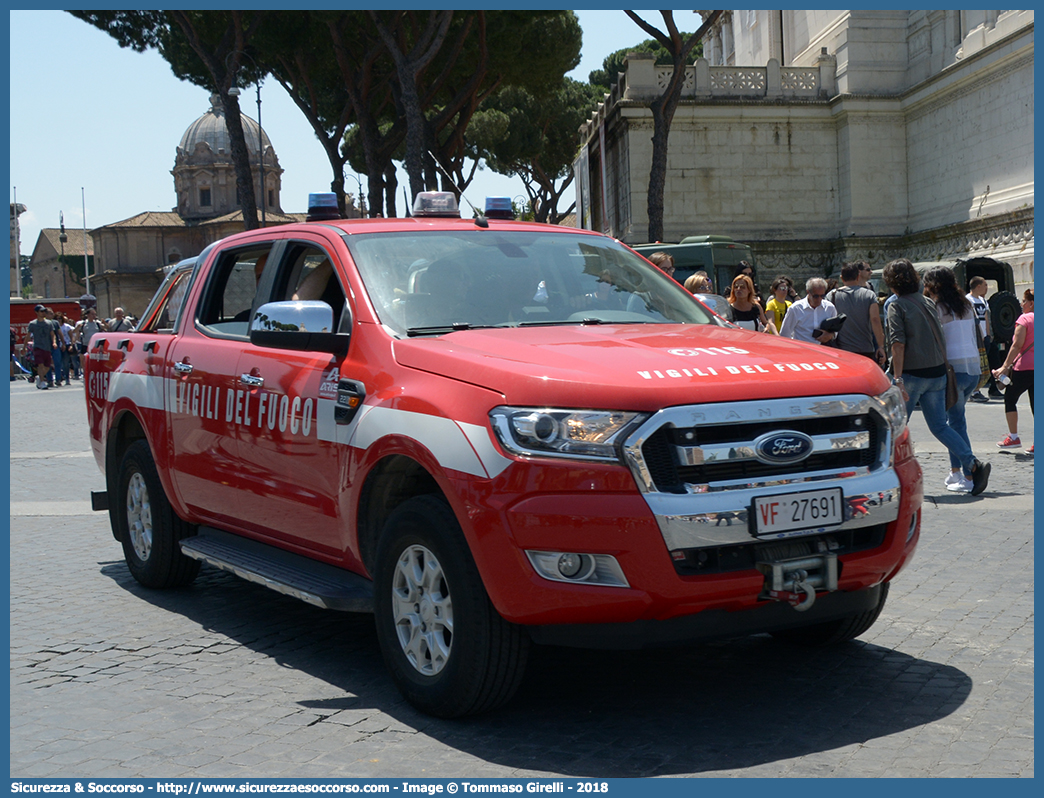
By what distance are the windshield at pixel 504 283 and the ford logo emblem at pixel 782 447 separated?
1185mm

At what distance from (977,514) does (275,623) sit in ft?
16.2

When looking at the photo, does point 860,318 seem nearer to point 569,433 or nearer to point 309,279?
point 309,279

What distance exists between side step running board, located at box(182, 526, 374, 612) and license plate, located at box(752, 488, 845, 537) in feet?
4.92

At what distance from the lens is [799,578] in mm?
3869

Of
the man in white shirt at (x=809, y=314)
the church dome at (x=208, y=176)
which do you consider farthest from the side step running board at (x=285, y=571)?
the church dome at (x=208, y=176)

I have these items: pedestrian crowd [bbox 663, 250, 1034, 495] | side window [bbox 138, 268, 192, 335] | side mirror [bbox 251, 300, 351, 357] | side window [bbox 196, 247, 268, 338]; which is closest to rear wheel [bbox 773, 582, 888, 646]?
side mirror [bbox 251, 300, 351, 357]

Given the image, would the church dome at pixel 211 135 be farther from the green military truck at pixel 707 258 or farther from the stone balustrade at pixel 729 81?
the green military truck at pixel 707 258

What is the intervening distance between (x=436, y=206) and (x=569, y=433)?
97.5 inches

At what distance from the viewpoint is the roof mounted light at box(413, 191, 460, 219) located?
5.85m

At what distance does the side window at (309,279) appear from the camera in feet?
16.8

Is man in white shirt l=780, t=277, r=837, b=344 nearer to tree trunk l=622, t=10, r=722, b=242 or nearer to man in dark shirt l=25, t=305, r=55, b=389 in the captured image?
tree trunk l=622, t=10, r=722, b=242

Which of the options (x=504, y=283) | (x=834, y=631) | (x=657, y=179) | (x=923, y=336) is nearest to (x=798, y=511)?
(x=834, y=631)

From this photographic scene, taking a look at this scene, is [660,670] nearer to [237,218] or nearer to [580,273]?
[580,273]

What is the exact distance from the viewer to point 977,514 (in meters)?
8.13
